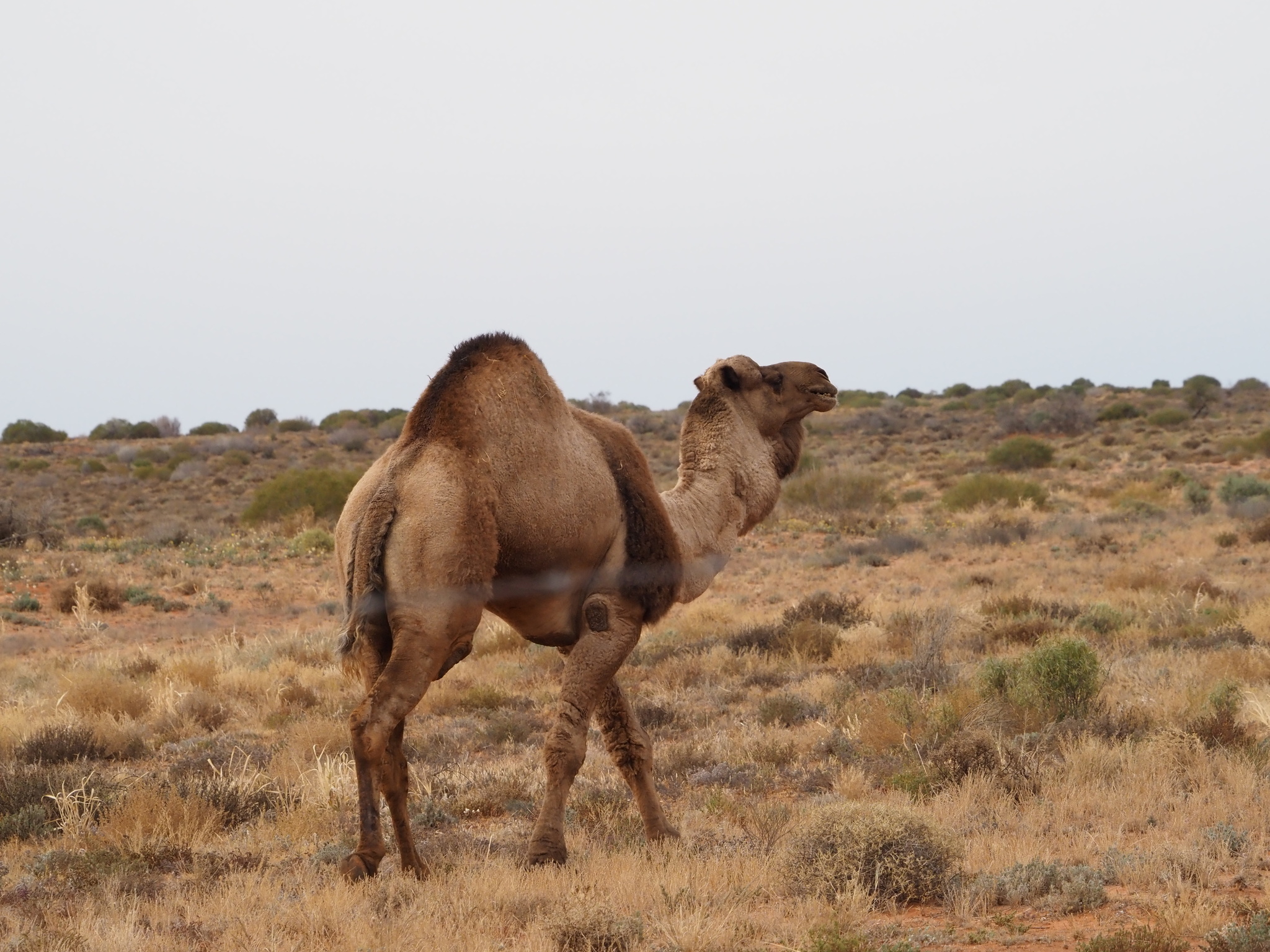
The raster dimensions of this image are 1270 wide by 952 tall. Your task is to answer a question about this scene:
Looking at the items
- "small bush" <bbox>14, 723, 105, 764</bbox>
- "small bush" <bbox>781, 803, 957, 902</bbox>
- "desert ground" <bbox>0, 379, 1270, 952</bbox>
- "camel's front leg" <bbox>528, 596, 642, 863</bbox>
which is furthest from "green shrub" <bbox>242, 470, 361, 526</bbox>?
"small bush" <bbox>781, 803, 957, 902</bbox>

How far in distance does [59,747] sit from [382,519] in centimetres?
565

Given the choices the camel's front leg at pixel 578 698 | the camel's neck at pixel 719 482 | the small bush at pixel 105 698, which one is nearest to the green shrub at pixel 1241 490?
the camel's neck at pixel 719 482

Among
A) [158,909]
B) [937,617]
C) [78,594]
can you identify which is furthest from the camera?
[78,594]

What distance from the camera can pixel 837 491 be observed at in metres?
30.1

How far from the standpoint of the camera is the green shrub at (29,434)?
6072 cm

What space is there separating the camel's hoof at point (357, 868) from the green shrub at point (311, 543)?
20668 mm

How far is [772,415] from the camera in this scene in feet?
24.3

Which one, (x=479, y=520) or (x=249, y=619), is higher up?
(x=479, y=520)

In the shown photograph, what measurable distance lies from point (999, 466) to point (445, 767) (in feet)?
116

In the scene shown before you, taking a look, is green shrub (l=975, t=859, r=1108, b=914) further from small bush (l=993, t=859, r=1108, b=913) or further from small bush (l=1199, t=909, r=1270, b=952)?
small bush (l=1199, t=909, r=1270, b=952)

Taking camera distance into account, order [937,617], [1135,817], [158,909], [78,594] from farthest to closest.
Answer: [78,594], [937,617], [1135,817], [158,909]

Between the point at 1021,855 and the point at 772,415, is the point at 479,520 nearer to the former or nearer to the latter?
the point at 772,415

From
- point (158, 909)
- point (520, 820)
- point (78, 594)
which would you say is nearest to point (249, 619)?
point (78, 594)

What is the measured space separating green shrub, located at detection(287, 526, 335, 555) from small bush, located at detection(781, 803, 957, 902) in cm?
2135
